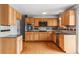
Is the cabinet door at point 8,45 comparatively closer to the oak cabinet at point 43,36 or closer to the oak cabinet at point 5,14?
the oak cabinet at point 5,14

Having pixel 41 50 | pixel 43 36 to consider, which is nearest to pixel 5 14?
pixel 41 50

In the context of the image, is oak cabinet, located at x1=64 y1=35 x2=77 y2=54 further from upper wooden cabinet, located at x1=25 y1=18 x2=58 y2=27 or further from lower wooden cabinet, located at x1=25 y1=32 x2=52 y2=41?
upper wooden cabinet, located at x1=25 y1=18 x2=58 y2=27

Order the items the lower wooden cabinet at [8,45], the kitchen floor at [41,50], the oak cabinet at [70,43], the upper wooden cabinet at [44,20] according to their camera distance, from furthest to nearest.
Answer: the upper wooden cabinet at [44,20] < the kitchen floor at [41,50] < the oak cabinet at [70,43] < the lower wooden cabinet at [8,45]

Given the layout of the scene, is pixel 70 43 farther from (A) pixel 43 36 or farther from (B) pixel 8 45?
(A) pixel 43 36

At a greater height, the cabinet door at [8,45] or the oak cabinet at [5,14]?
the oak cabinet at [5,14]

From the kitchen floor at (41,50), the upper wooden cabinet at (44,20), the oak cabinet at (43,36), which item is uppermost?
the upper wooden cabinet at (44,20)

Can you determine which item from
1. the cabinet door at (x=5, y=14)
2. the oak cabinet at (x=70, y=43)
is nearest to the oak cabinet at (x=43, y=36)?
the oak cabinet at (x=70, y=43)

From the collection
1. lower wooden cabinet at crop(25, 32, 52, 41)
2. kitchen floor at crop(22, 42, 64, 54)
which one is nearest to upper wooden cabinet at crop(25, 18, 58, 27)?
lower wooden cabinet at crop(25, 32, 52, 41)

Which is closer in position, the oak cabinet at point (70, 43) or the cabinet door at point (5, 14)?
the cabinet door at point (5, 14)

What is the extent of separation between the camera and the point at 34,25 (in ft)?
39.9

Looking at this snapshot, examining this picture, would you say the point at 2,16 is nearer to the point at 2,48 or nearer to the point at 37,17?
the point at 2,48

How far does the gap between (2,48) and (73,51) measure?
3.14m

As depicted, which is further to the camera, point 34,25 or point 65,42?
point 34,25
